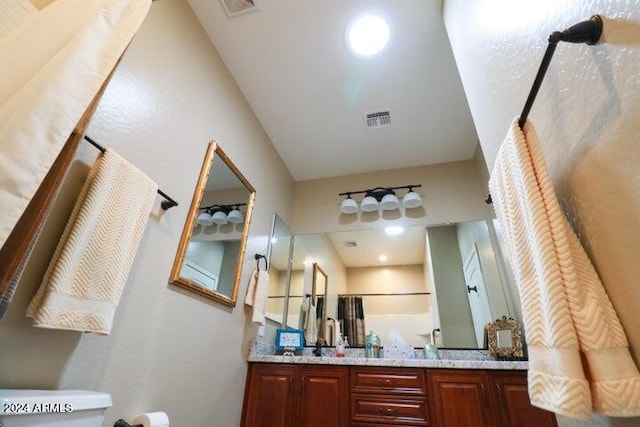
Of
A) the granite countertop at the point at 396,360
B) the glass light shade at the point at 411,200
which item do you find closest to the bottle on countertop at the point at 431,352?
the granite countertop at the point at 396,360

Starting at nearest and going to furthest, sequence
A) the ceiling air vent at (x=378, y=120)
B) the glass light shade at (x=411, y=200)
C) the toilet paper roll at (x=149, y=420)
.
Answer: the toilet paper roll at (x=149, y=420) → the ceiling air vent at (x=378, y=120) → the glass light shade at (x=411, y=200)

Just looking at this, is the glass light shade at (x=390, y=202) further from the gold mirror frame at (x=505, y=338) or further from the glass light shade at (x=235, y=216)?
the glass light shade at (x=235, y=216)

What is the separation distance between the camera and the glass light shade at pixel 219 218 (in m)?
1.78

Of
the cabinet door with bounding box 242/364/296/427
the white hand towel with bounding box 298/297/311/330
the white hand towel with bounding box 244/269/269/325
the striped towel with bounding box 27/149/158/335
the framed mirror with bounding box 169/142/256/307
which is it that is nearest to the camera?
the striped towel with bounding box 27/149/158/335

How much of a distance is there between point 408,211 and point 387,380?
1524mm

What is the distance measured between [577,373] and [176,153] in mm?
1678

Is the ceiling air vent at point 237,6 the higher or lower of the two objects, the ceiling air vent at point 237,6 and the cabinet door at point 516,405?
the higher

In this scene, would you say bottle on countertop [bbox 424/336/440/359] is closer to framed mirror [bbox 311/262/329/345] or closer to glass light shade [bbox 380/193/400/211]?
framed mirror [bbox 311/262/329/345]

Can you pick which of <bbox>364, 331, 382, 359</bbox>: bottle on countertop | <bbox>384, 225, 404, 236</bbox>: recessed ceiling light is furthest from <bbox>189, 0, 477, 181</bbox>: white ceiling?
<bbox>364, 331, 382, 359</bbox>: bottle on countertop

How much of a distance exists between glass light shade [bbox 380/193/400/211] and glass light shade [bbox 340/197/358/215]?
0.86ft

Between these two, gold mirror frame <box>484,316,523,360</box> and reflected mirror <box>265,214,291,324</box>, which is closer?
gold mirror frame <box>484,316,523,360</box>

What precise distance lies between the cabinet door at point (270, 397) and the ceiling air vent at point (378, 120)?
2006mm

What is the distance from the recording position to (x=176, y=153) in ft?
4.97

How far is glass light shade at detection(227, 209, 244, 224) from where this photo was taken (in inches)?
76.5
